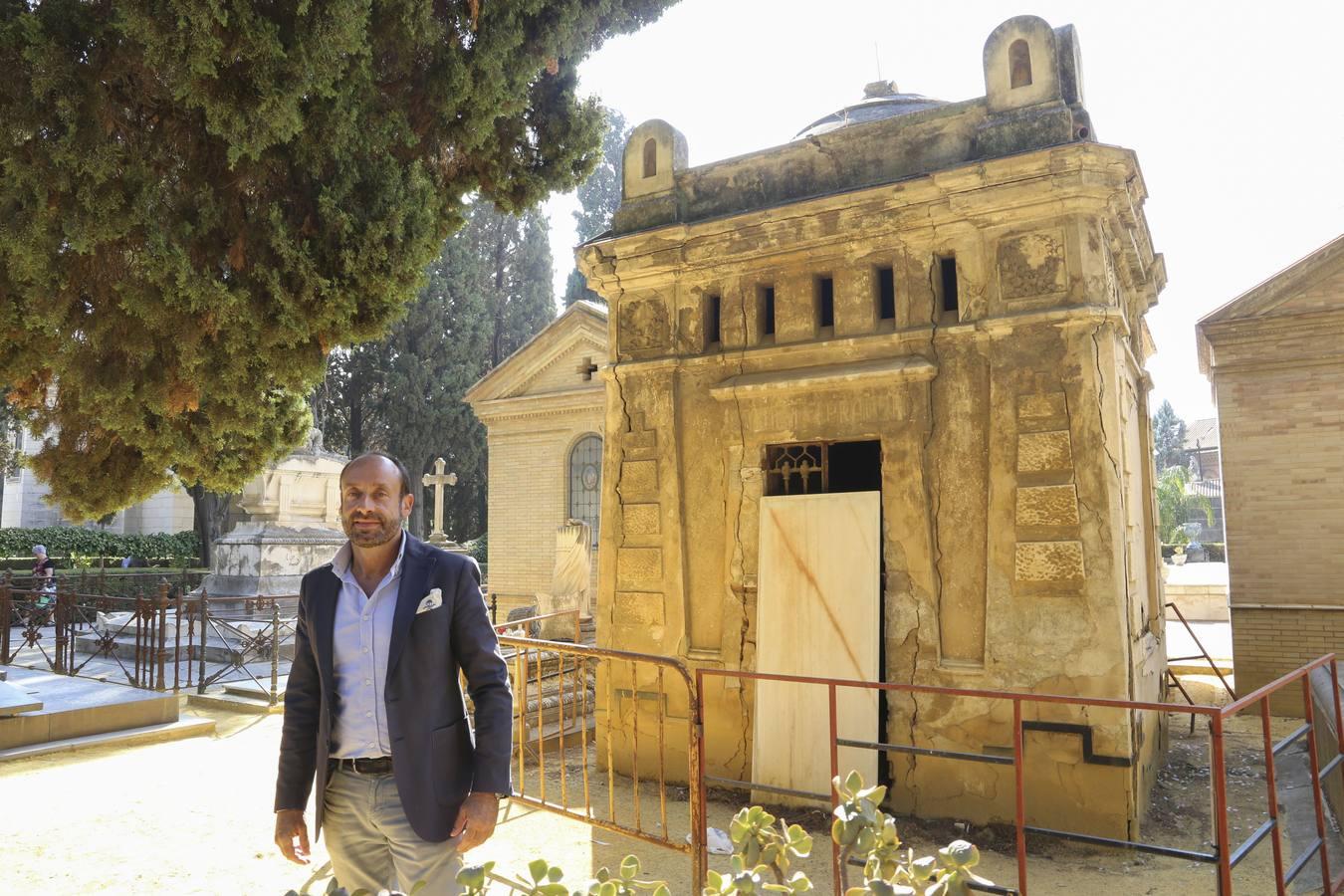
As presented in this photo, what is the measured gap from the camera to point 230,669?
1225 cm

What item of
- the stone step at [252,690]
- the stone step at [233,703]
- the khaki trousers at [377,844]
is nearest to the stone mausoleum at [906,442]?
the khaki trousers at [377,844]

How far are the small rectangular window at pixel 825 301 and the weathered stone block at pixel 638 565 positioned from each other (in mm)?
2472

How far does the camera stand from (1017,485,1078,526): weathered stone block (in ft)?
19.9

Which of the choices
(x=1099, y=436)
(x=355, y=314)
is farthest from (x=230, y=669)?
(x=1099, y=436)

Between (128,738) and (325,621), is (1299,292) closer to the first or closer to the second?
(325,621)

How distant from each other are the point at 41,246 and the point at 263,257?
118 centimetres

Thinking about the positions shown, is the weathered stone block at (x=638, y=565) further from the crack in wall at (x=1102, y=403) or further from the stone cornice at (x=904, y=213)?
the crack in wall at (x=1102, y=403)

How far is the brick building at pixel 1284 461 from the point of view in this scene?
34.3 feet

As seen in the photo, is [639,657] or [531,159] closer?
[639,657]

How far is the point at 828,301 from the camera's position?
292 inches

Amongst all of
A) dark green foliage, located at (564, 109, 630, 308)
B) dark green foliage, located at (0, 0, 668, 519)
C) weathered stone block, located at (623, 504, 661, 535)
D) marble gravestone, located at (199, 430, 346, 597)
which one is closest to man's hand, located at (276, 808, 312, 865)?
dark green foliage, located at (0, 0, 668, 519)

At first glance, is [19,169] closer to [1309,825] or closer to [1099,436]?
[1099,436]

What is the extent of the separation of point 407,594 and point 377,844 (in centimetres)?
87

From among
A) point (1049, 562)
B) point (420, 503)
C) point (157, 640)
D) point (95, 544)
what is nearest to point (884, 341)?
point (1049, 562)
